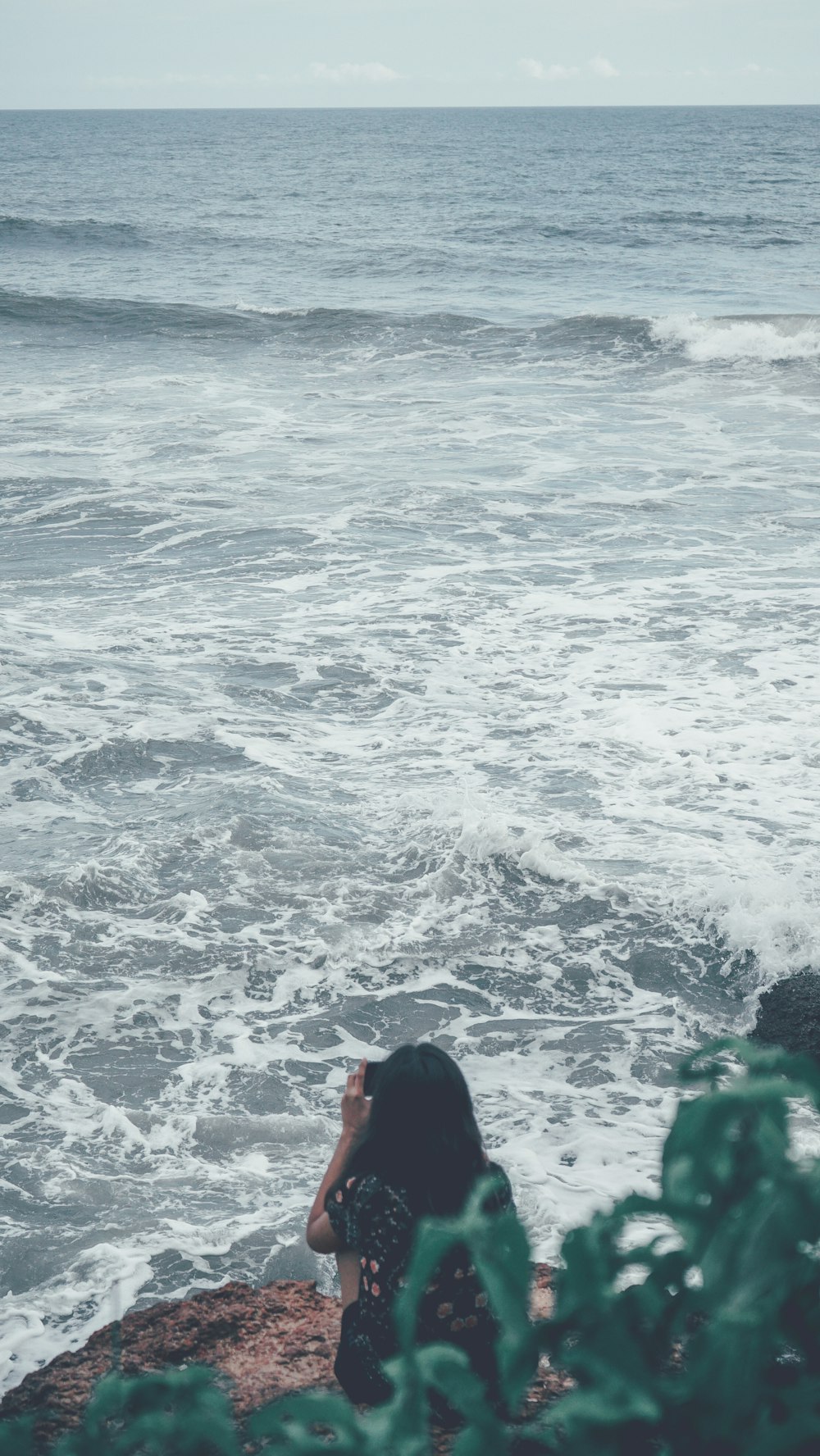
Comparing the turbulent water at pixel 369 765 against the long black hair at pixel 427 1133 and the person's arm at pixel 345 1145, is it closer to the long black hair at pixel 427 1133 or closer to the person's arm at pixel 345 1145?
the person's arm at pixel 345 1145

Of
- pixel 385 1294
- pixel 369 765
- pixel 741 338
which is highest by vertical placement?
pixel 741 338

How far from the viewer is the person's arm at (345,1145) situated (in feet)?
10.6

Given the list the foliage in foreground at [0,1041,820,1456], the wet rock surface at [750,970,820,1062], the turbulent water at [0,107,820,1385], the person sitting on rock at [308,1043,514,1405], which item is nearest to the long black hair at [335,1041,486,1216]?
the person sitting on rock at [308,1043,514,1405]

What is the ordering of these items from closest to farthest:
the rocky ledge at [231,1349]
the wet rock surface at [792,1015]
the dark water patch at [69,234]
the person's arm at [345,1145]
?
the person's arm at [345,1145]
the rocky ledge at [231,1349]
the wet rock surface at [792,1015]
the dark water patch at [69,234]

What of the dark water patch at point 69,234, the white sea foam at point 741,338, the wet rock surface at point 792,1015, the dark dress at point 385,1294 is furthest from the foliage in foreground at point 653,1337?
the dark water patch at point 69,234

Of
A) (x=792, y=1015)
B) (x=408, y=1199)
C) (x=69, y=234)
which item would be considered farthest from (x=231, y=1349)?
(x=69, y=234)

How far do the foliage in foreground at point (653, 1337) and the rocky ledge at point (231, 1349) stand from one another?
2.41m

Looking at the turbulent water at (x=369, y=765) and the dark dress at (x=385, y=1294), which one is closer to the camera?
the dark dress at (x=385, y=1294)

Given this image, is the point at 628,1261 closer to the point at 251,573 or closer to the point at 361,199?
the point at 251,573

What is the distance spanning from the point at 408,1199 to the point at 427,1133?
0.59ft

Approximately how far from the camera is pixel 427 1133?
2945 millimetres

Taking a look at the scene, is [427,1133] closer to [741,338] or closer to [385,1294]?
[385,1294]

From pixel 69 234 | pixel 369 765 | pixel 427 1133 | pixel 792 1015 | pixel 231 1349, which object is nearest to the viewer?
pixel 427 1133

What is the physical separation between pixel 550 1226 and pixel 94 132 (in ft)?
400
